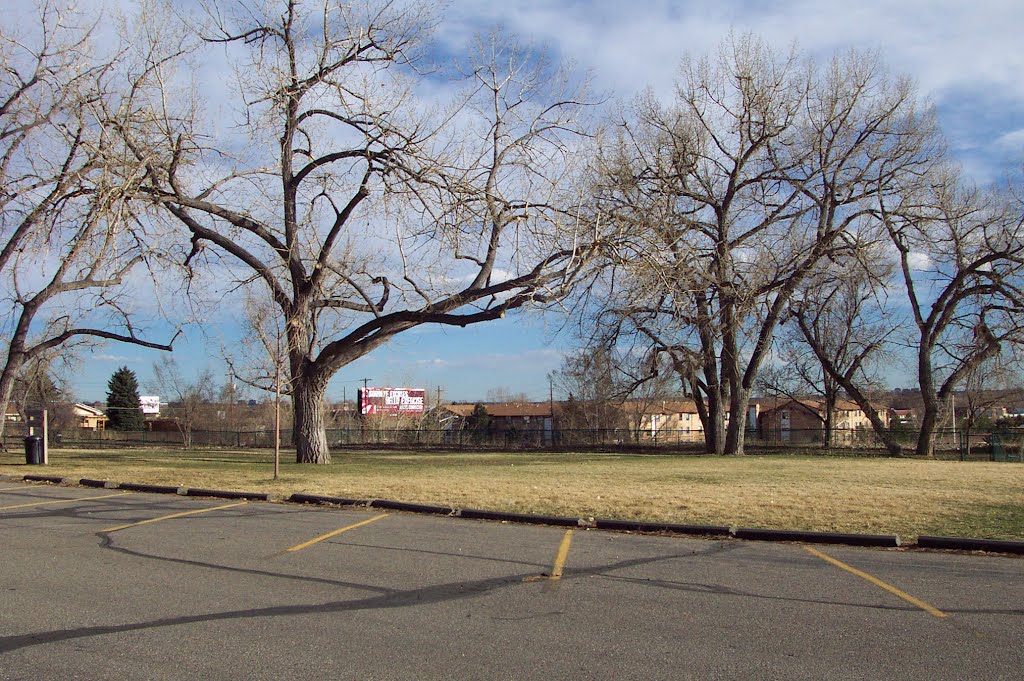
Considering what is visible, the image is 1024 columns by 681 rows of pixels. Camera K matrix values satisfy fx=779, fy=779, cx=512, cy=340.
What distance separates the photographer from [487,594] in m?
6.75

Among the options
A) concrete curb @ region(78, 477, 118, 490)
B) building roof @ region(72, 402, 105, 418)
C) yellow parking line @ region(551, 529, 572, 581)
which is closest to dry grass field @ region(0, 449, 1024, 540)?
concrete curb @ region(78, 477, 118, 490)

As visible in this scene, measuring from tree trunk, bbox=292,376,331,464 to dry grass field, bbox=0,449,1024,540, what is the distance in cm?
265

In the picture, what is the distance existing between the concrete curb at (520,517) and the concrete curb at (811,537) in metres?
2.25

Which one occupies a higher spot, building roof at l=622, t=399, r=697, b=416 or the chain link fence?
building roof at l=622, t=399, r=697, b=416

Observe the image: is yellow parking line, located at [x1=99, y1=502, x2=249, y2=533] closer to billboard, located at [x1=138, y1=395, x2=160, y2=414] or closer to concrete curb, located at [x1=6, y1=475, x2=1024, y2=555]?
concrete curb, located at [x1=6, y1=475, x2=1024, y2=555]

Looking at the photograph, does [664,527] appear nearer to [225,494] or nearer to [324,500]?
[324,500]

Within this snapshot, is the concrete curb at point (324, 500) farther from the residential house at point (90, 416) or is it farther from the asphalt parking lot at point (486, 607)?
the residential house at point (90, 416)

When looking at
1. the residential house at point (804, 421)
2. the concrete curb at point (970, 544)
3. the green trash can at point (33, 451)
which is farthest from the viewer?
the residential house at point (804, 421)

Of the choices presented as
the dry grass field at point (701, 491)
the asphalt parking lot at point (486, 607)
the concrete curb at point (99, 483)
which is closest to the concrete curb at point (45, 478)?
the dry grass field at point (701, 491)

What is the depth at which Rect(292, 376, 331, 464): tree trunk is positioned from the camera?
24391 mm

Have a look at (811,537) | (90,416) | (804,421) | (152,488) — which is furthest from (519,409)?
(811,537)

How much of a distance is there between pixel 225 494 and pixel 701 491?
873 centimetres

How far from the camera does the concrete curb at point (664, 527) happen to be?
9969mm

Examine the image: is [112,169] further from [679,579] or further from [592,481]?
[679,579]
